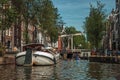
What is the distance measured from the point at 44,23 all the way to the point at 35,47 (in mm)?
40474

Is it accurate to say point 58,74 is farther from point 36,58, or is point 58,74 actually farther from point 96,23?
point 96,23

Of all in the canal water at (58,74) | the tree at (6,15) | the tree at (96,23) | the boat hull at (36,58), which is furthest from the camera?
the tree at (96,23)

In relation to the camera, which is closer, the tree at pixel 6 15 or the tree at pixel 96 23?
the tree at pixel 6 15

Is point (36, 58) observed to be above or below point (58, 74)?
above

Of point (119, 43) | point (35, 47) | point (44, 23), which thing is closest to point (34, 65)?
point (35, 47)

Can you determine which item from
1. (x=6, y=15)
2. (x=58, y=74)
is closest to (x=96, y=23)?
(x=6, y=15)

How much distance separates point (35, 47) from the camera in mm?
68812

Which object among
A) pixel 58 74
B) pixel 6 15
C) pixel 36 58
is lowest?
pixel 58 74

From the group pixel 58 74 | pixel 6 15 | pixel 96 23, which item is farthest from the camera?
pixel 96 23

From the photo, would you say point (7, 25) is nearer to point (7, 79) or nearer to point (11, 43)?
point (7, 79)

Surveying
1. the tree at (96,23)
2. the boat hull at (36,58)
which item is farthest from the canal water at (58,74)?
the tree at (96,23)

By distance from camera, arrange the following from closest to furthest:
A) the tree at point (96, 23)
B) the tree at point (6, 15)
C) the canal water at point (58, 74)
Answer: the canal water at point (58, 74) < the tree at point (6, 15) < the tree at point (96, 23)

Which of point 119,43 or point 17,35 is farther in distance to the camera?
point 119,43

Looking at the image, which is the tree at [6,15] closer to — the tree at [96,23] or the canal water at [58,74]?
the canal water at [58,74]
